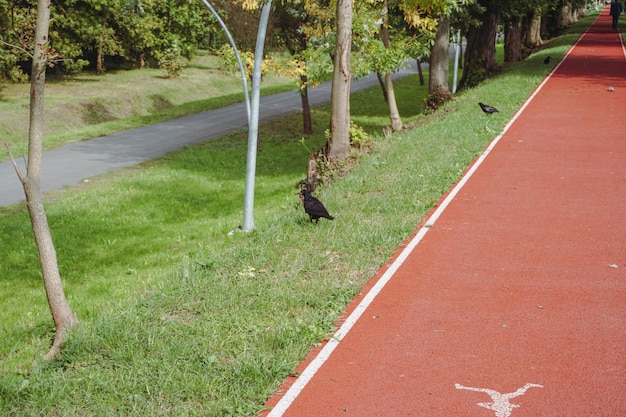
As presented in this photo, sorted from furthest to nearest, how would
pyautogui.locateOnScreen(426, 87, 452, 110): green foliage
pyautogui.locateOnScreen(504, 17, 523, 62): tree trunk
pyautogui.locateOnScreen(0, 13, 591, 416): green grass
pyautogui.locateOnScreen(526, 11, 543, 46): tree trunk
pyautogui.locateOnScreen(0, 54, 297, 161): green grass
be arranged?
pyautogui.locateOnScreen(526, 11, 543, 46): tree trunk, pyautogui.locateOnScreen(504, 17, 523, 62): tree trunk, pyautogui.locateOnScreen(0, 54, 297, 161): green grass, pyautogui.locateOnScreen(426, 87, 452, 110): green foliage, pyautogui.locateOnScreen(0, 13, 591, 416): green grass

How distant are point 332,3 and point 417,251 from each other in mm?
15466

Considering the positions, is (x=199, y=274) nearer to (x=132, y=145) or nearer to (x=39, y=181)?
(x=39, y=181)

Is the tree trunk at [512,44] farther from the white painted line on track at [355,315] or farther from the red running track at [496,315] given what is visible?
the white painted line on track at [355,315]

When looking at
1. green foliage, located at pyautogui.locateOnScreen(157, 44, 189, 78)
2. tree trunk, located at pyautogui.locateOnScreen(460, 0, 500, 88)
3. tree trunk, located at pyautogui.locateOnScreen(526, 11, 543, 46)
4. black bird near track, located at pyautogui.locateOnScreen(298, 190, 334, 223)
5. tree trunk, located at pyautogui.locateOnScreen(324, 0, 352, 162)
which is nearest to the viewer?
black bird near track, located at pyautogui.locateOnScreen(298, 190, 334, 223)

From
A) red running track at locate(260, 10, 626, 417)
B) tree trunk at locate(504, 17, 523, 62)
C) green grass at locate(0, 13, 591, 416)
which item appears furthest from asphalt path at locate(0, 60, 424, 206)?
red running track at locate(260, 10, 626, 417)

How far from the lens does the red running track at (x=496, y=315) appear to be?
20.8 ft

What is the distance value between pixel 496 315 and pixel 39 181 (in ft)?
19.7

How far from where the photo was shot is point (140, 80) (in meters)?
45.5

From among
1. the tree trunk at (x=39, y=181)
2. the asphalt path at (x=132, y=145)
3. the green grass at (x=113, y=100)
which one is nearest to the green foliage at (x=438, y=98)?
the asphalt path at (x=132, y=145)

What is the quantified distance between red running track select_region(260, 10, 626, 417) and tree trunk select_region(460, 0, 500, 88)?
18.5 m

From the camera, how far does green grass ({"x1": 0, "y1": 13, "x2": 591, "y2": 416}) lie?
6.73 meters

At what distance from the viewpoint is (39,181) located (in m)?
9.42

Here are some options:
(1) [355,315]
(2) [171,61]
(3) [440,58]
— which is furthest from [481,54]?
(1) [355,315]

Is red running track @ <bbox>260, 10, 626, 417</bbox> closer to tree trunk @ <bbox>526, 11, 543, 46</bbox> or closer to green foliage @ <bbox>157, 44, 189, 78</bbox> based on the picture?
green foliage @ <bbox>157, 44, 189, 78</bbox>
